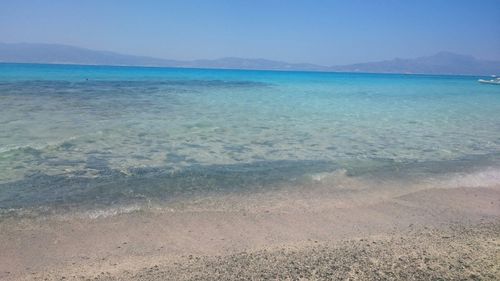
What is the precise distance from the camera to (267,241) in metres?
5.68

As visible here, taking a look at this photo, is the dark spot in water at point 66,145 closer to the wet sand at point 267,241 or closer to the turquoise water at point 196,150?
the turquoise water at point 196,150

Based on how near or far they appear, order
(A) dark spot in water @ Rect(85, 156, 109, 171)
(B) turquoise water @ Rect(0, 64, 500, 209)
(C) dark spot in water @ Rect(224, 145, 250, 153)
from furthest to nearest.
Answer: (C) dark spot in water @ Rect(224, 145, 250, 153)
(A) dark spot in water @ Rect(85, 156, 109, 171)
(B) turquoise water @ Rect(0, 64, 500, 209)

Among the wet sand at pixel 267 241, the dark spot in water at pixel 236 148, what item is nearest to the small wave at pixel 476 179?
the wet sand at pixel 267 241

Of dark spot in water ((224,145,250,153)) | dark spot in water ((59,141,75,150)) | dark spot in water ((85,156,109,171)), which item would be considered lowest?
dark spot in water ((85,156,109,171))

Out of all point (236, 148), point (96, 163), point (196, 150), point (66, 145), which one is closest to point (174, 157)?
point (196, 150)

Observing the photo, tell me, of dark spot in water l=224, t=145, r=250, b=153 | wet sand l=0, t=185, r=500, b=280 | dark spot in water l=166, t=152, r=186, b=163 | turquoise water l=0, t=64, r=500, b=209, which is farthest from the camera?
dark spot in water l=224, t=145, r=250, b=153

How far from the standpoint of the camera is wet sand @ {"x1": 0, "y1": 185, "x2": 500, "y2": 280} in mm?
4734

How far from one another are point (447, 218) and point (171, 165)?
574 centimetres

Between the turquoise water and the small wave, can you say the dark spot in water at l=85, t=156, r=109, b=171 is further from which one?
the small wave

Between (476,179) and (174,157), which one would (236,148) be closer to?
(174,157)

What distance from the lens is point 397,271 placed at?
4.74 metres

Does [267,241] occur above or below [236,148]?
below

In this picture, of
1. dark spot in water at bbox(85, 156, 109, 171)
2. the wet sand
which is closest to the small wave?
the wet sand

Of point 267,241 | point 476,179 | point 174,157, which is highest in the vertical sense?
point 174,157
